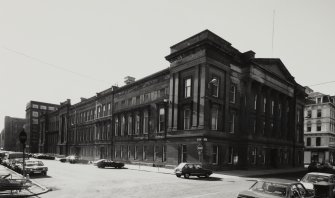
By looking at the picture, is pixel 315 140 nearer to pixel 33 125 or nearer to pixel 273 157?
pixel 273 157

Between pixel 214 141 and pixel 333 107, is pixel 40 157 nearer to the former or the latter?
pixel 214 141

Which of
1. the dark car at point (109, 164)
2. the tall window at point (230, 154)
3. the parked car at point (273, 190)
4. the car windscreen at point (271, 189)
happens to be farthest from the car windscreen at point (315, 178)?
the dark car at point (109, 164)

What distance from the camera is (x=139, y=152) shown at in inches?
1692

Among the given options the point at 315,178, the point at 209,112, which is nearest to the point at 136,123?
the point at 209,112

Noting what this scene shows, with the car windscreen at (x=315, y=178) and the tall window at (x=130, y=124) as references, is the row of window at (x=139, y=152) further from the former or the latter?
the car windscreen at (x=315, y=178)

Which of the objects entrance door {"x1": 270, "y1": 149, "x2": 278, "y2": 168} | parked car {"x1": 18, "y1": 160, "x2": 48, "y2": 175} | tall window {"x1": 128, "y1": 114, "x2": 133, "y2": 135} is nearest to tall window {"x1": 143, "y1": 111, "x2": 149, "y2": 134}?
tall window {"x1": 128, "y1": 114, "x2": 133, "y2": 135}

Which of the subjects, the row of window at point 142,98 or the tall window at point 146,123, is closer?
the row of window at point 142,98

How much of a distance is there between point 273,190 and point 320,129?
66889 millimetres

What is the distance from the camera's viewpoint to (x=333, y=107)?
69875 mm

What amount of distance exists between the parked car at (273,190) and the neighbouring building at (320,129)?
64702 mm

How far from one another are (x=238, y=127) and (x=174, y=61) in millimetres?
11549

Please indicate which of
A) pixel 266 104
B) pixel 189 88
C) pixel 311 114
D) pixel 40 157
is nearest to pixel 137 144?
pixel 189 88

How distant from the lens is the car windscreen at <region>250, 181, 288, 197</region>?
9.53 metres

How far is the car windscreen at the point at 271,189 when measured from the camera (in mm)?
9534
